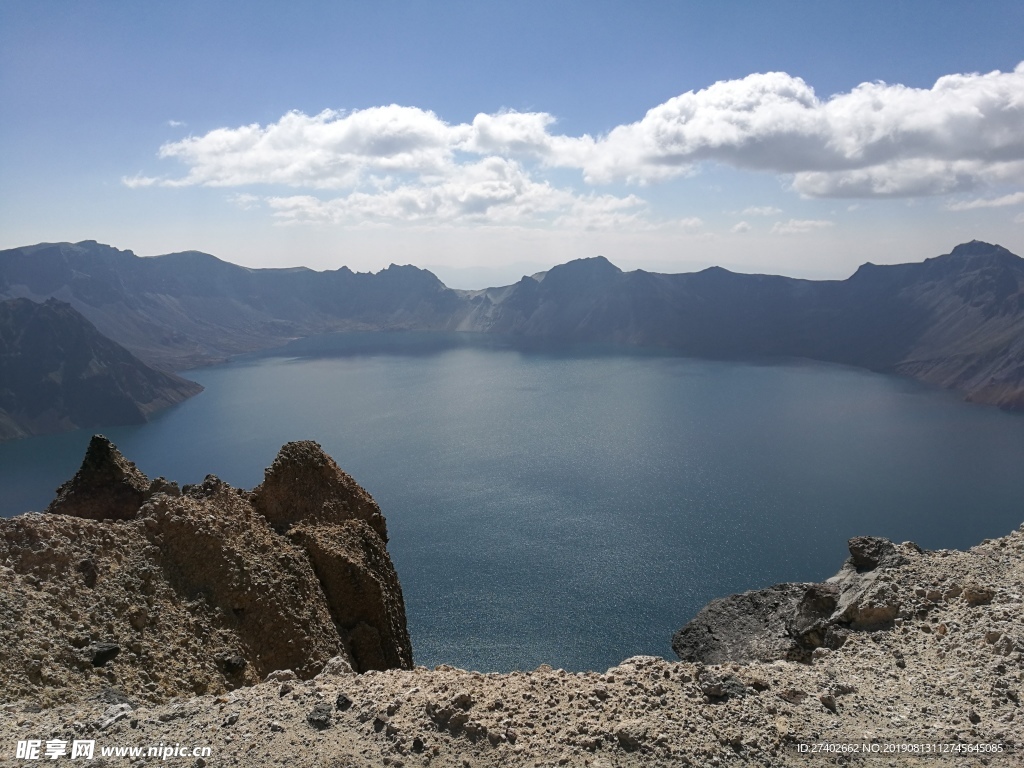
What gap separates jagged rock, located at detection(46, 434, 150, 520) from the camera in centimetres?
2192

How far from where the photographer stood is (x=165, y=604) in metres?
16.2

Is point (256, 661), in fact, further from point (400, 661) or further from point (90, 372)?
point (90, 372)

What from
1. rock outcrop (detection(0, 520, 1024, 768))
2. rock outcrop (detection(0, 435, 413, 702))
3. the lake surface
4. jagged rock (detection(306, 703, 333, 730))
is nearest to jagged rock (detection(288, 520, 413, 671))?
rock outcrop (detection(0, 435, 413, 702))

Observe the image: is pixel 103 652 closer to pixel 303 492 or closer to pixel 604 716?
pixel 303 492

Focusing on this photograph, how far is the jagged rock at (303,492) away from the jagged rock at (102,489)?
3889 mm

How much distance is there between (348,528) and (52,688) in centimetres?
1044

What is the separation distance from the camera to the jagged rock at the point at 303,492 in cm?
2259

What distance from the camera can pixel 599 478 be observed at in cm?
8444

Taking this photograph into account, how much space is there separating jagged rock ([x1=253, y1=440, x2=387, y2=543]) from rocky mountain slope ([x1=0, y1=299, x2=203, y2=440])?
134 metres

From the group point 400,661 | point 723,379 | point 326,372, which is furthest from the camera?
point 326,372

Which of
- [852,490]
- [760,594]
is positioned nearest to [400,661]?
[760,594]

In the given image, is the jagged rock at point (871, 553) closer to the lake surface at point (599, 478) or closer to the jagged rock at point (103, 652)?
the jagged rock at point (103, 652)

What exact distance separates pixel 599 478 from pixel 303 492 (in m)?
64.6

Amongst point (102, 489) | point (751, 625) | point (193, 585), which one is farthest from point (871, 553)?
point (102, 489)
